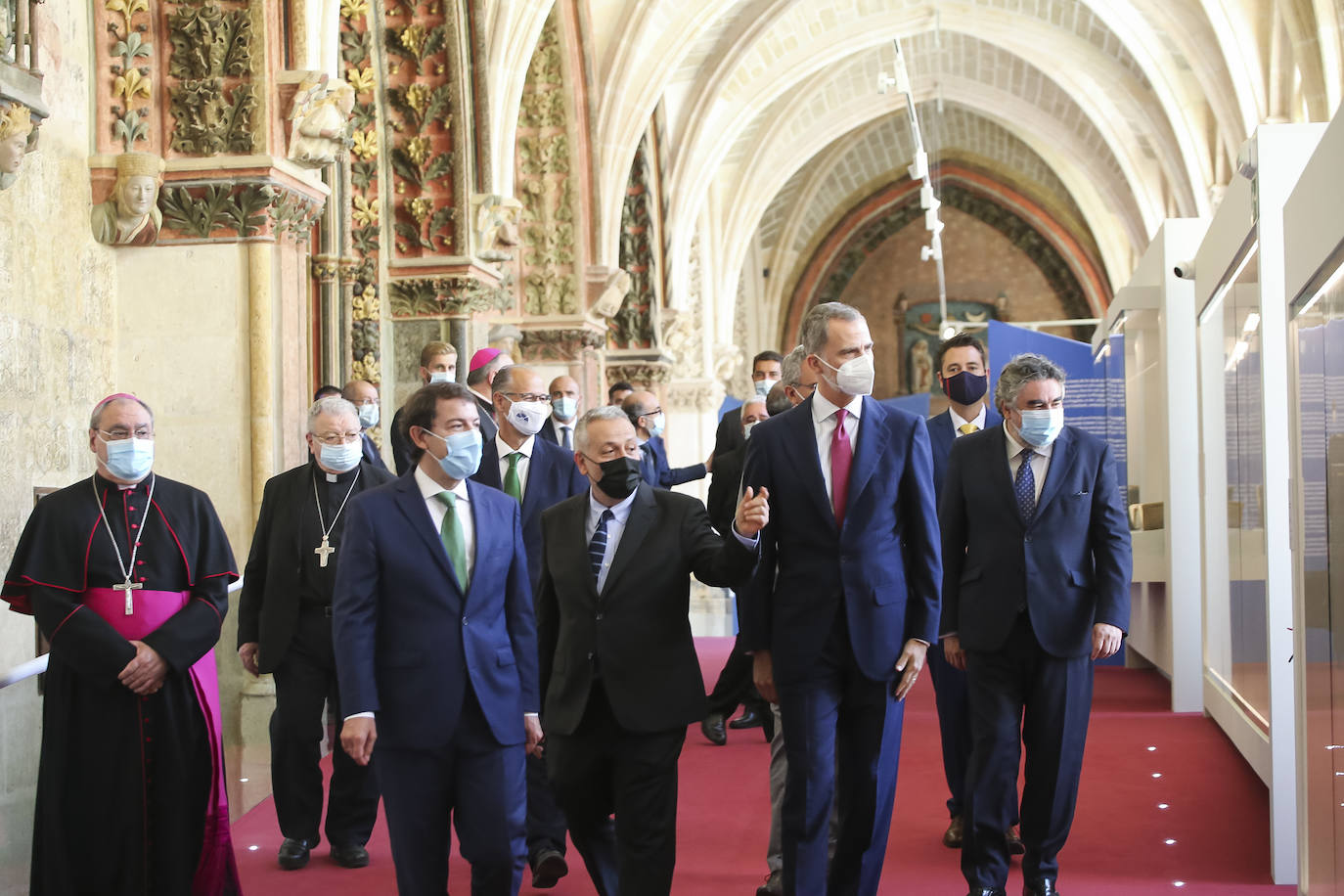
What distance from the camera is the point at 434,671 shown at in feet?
11.6

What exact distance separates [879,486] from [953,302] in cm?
2960

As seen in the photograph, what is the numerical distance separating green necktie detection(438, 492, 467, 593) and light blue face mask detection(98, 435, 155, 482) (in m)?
0.98

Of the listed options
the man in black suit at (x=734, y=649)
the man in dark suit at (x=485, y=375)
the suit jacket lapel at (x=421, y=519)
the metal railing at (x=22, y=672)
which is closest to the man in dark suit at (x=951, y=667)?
the man in black suit at (x=734, y=649)

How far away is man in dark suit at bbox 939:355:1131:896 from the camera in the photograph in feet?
14.1

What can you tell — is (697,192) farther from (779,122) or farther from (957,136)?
(957,136)

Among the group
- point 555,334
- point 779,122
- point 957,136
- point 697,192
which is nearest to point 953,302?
point 957,136

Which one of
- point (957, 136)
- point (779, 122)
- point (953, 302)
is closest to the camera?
point (779, 122)

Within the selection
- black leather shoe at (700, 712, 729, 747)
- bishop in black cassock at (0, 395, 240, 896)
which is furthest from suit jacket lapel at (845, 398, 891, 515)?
black leather shoe at (700, 712, 729, 747)

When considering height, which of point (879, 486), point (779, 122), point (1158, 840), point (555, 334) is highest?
point (779, 122)

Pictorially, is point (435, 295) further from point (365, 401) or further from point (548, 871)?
point (548, 871)

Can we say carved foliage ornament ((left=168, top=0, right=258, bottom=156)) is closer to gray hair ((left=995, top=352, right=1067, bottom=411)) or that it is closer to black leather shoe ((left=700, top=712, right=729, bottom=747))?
black leather shoe ((left=700, top=712, right=729, bottom=747))

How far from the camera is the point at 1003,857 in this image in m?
4.30

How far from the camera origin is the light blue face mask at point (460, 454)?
3617mm

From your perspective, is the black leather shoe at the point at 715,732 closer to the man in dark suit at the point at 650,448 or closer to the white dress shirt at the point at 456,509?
the man in dark suit at the point at 650,448
